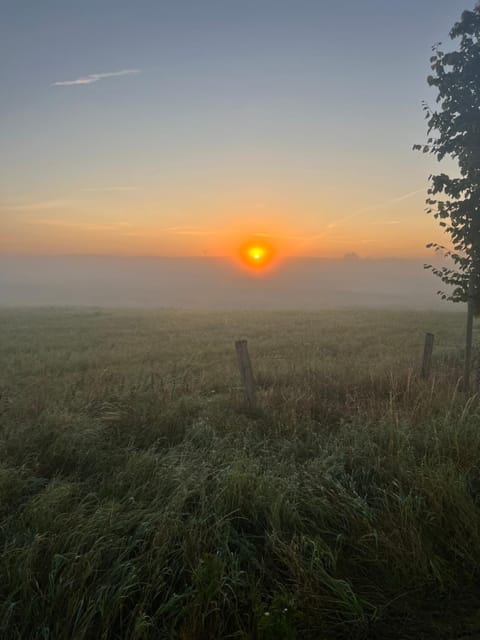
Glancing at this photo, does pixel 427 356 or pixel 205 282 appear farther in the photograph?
pixel 205 282

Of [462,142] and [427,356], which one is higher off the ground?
[462,142]

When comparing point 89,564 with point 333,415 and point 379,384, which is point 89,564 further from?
point 379,384

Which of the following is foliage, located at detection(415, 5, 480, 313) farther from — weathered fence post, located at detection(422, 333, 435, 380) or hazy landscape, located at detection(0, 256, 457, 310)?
hazy landscape, located at detection(0, 256, 457, 310)

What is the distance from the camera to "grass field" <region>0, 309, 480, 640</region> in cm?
271

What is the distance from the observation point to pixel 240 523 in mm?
3660

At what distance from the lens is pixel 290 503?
149 inches

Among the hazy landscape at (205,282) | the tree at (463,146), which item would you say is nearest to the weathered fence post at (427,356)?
the tree at (463,146)

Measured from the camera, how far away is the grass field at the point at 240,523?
2705 millimetres

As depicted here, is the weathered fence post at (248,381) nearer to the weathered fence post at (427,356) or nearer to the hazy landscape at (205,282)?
the weathered fence post at (427,356)

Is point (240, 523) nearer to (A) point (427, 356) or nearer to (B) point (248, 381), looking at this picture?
(B) point (248, 381)

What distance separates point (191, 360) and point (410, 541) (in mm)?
10244

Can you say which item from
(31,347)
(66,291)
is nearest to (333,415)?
(31,347)

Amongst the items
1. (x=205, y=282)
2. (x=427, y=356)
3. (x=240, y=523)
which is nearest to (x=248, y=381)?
(x=240, y=523)

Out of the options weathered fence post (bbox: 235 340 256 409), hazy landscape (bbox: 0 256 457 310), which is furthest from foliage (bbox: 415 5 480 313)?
hazy landscape (bbox: 0 256 457 310)
